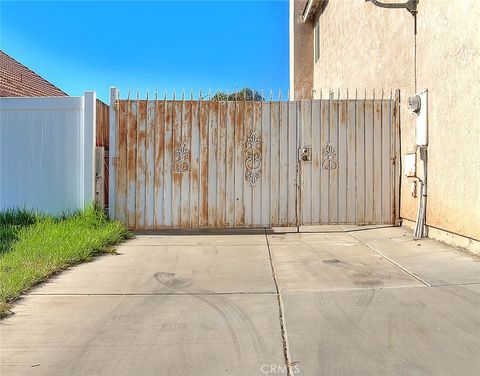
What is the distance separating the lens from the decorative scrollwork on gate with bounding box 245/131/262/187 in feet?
27.7

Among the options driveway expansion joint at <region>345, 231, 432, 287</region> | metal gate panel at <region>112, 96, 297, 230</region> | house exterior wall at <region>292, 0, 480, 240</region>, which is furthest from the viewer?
metal gate panel at <region>112, 96, 297, 230</region>

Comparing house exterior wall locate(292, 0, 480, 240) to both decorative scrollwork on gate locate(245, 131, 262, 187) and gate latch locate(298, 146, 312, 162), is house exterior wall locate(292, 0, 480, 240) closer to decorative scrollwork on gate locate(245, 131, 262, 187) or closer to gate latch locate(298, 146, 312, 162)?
gate latch locate(298, 146, 312, 162)

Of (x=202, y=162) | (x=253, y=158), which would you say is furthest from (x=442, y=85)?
(x=202, y=162)

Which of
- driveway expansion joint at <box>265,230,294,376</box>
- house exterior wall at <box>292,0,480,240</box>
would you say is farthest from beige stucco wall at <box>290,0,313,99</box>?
driveway expansion joint at <box>265,230,294,376</box>

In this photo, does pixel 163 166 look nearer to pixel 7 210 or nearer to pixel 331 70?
pixel 7 210

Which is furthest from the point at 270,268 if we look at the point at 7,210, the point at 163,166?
the point at 7,210

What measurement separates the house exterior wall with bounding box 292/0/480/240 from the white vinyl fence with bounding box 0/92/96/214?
5.49 m

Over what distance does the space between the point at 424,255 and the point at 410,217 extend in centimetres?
187

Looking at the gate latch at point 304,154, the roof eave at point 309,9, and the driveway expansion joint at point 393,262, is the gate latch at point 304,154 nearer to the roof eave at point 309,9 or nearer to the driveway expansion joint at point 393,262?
the driveway expansion joint at point 393,262

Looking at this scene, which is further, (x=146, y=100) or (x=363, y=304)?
(x=146, y=100)

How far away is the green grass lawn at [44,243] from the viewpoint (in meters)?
4.99

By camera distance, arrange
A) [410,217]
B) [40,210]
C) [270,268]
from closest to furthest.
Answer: [270,268] < [410,217] < [40,210]

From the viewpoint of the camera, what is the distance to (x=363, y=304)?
14.3 ft

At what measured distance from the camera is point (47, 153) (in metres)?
8.63
